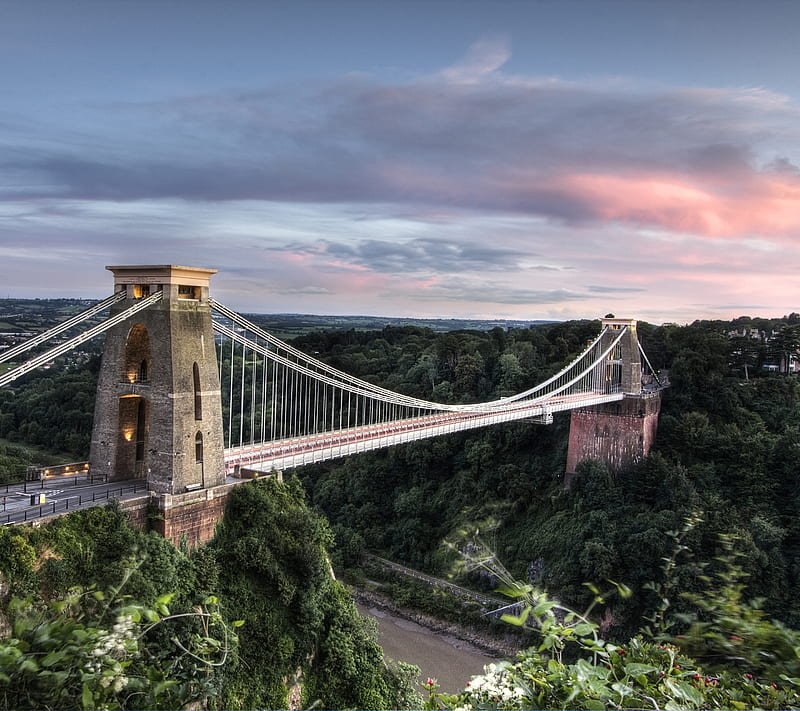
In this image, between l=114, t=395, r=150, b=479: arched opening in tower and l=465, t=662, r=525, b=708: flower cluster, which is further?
l=114, t=395, r=150, b=479: arched opening in tower

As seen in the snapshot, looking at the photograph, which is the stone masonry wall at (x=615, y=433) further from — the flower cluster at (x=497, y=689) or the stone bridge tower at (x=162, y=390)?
the flower cluster at (x=497, y=689)

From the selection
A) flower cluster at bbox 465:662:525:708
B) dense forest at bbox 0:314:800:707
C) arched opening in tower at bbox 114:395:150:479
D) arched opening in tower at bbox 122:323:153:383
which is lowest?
dense forest at bbox 0:314:800:707

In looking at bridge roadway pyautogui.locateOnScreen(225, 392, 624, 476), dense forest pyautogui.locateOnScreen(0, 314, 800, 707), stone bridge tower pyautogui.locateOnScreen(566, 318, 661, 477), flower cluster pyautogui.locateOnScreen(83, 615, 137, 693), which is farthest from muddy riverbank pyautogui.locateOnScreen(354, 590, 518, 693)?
flower cluster pyautogui.locateOnScreen(83, 615, 137, 693)

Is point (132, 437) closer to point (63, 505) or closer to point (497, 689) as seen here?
point (63, 505)

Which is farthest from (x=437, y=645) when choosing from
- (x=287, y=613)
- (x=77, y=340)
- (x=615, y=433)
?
(x=77, y=340)

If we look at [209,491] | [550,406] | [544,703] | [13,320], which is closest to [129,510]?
[209,491]

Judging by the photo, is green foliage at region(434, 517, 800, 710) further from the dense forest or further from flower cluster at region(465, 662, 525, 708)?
the dense forest

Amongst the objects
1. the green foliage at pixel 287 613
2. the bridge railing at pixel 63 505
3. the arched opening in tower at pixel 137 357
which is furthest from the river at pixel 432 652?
the arched opening in tower at pixel 137 357
